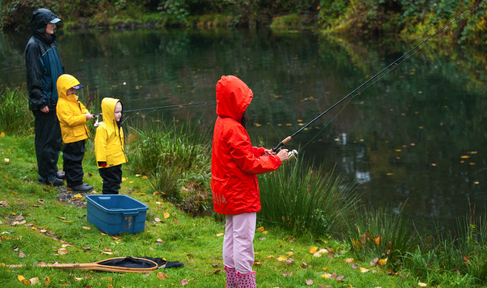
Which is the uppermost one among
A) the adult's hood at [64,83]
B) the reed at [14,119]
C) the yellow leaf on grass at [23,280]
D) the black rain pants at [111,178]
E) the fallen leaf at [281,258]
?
the adult's hood at [64,83]

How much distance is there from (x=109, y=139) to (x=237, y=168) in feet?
7.44

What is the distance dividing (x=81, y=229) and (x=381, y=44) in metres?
19.7

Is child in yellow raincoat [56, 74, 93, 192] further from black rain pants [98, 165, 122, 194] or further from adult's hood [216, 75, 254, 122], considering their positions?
adult's hood [216, 75, 254, 122]

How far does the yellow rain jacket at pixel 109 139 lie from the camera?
500cm

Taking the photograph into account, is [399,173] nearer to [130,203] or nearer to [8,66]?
[130,203]

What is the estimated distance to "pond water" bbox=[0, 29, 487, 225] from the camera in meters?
7.20

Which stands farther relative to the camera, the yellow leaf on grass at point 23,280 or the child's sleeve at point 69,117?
the child's sleeve at point 69,117

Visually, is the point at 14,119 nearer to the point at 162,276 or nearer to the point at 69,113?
the point at 69,113

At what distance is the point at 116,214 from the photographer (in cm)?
455

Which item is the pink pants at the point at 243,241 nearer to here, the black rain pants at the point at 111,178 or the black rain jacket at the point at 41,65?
the black rain pants at the point at 111,178

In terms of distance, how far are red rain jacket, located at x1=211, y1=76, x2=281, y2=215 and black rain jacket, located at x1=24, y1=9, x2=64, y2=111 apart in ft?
9.82

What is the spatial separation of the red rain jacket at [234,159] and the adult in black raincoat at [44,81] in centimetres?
299

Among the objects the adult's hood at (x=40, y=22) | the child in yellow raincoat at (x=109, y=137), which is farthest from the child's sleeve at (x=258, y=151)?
the adult's hood at (x=40, y=22)

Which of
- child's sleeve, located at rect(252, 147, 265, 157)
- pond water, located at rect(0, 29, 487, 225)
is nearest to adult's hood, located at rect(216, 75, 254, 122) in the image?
child's sleeve, located at rect(252, 147, 265, 157)
